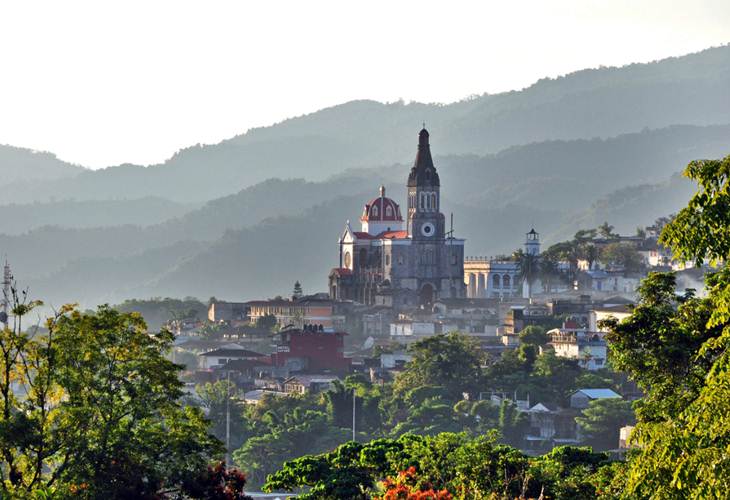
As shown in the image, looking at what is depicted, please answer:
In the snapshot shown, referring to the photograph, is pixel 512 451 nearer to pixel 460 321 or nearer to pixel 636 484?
pixel 636 484

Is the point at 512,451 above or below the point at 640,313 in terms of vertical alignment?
below

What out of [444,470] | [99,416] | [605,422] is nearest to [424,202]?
[605,422]

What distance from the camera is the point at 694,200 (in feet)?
82.8

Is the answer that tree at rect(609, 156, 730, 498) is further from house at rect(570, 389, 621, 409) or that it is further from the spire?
the spire

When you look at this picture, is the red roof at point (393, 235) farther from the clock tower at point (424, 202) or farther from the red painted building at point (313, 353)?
the red painted building at point (313, 353)

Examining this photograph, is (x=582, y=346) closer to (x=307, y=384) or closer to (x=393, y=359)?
(x=393, y=359)

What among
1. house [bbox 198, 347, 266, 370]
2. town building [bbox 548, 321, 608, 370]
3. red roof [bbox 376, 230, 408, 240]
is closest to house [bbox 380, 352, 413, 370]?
town building [bbox 548, 321, 608, 370]

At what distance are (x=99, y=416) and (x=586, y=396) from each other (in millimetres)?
76351

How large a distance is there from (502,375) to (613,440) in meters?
18.1

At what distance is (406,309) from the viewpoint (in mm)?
184000

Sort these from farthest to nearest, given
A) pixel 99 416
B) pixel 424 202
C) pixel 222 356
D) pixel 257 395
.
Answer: pixel 424 202 < pixel 222 356 < pixel 257 395 < pixel 99 416

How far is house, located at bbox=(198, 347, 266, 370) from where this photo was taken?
507ft

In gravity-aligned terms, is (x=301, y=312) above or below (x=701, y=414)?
above

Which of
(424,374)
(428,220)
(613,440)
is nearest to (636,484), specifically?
(613,440)
